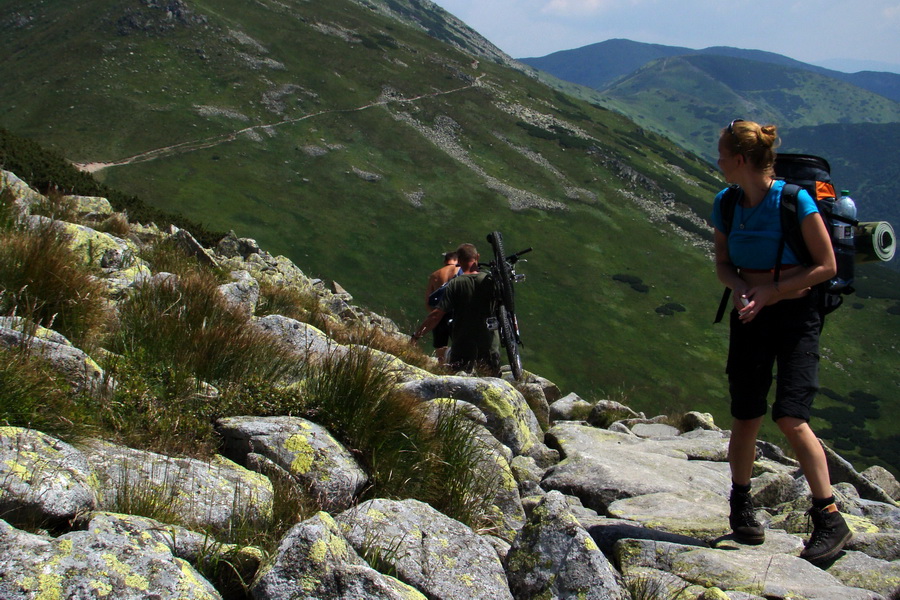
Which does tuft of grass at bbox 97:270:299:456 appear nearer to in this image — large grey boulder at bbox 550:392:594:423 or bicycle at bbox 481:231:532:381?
bicycle at bbox 481:231:532:381

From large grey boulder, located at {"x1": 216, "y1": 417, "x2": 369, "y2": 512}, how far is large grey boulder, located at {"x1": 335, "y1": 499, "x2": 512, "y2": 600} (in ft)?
1.04

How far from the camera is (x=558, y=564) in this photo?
152 inches

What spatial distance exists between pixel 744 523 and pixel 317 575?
12.4 feet

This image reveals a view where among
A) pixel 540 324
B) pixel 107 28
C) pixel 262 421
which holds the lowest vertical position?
pixel 540 324

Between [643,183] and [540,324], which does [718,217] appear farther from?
[643,183]

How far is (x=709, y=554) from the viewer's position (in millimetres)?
4832

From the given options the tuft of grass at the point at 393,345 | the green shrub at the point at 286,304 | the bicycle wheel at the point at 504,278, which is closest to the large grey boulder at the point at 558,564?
the tuft of grass at the point at 393,345

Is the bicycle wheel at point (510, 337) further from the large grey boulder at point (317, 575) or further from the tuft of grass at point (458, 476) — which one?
the large grey boulder at point (317, 575)

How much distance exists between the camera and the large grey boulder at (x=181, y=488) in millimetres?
3387

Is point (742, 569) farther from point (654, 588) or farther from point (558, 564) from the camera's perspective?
point (558, 564)

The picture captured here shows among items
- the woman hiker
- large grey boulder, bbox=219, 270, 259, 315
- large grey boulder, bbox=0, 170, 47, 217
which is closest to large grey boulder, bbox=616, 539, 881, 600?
the woman hiker

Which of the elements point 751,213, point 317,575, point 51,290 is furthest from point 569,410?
point 317,575

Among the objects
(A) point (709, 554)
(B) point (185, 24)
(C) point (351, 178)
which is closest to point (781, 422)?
(A) point (709, 554)

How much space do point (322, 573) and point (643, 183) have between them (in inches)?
5969
